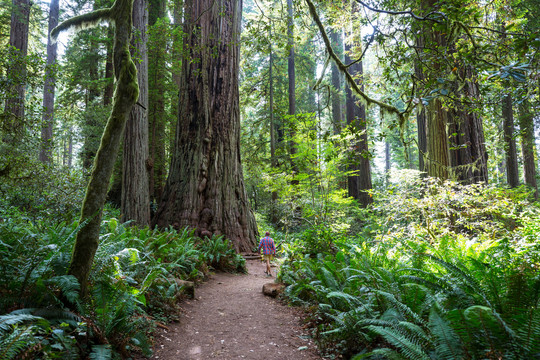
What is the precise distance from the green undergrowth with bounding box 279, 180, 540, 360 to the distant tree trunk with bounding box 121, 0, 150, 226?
484cm

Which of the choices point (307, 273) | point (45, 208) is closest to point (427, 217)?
point (307, 273)

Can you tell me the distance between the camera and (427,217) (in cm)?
622

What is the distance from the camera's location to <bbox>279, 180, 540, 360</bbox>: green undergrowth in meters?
2.18

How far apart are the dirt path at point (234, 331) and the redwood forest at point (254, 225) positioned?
36 millimetres

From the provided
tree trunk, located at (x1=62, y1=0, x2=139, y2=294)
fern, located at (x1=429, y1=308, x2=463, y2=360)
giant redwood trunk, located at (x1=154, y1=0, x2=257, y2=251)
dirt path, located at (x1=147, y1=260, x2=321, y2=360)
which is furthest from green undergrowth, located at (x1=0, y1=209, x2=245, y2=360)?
giant redwood trunk, located at (x1=154, y1=0, x2=257, y2=251)

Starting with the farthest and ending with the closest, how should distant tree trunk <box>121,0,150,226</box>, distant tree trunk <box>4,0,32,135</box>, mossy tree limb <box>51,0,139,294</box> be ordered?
distant tree trunk <box>121,0,150,226</box>
distant tree trunk <box>4,0,32,135</box>
mossy tree limb <box>51,0,139,294</box>

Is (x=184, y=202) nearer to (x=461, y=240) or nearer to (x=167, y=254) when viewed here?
(x=167, y=254)

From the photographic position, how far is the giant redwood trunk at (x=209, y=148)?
28.0 feet

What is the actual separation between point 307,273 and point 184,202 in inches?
180

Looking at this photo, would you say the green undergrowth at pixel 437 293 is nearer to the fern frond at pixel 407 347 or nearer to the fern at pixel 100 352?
the fern frond at pixel 407 347

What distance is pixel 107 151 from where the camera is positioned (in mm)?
2795

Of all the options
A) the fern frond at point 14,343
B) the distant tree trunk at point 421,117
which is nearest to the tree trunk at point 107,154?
the fern frond at point 14,343

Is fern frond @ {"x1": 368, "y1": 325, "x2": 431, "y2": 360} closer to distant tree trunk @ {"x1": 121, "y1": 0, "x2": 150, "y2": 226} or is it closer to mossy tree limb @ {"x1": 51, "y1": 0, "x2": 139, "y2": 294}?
mossy tree limb @ {"x1": 51, "y1": 0, "x2": 139, "y2": 294}

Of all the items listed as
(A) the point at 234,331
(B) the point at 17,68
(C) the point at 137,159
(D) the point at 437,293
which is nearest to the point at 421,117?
(C) the point at 137,159
